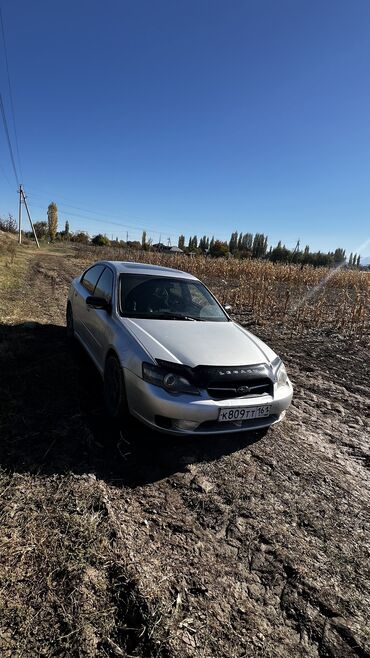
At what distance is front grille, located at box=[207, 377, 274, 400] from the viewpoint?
10.3ft

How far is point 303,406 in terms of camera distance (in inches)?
186

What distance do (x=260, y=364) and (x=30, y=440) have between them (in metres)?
2.13

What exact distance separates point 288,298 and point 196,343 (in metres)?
6.94

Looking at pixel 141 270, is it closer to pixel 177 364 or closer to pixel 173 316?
pixel 173 316

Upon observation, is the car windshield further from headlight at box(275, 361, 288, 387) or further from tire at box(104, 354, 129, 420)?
headlight at box(275, 361, 288, 387)

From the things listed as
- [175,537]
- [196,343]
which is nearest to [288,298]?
[196,343]

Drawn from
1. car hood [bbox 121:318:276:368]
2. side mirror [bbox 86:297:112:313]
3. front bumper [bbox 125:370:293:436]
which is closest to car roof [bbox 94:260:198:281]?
side mirror [bbox 86:297:112:313]

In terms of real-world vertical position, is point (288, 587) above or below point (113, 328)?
below

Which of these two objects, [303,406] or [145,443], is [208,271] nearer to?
[303,406]

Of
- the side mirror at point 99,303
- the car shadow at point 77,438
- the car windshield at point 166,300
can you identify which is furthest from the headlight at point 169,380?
the side mirror at point 99,303

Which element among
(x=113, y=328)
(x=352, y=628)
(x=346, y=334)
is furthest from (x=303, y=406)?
(x=346, y=334)

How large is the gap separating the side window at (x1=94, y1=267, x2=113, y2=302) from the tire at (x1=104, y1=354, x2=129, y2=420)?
961 millimetres

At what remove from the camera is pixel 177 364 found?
10.4 feet

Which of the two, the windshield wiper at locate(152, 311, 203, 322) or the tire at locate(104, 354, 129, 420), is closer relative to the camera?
the tire at locate(104, 354, 129, 420)
